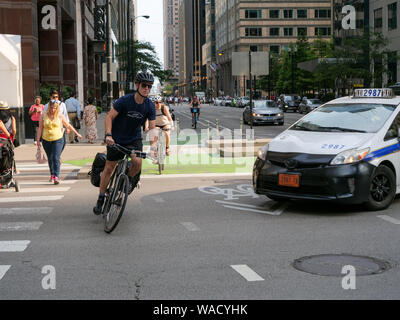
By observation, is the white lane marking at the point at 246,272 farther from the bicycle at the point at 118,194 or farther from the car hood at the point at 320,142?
the car hood at the point at 320,142

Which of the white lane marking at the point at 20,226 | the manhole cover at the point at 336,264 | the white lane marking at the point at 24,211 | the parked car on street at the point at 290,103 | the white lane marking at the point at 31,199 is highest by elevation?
the parked car on street at the point at 290,103

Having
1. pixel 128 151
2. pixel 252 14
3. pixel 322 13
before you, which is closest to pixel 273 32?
pixel 252 14

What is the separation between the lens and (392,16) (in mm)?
58438

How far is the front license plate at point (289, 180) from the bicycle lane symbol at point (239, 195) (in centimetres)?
51

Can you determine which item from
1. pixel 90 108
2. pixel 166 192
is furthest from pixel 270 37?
→ pixel 166 192

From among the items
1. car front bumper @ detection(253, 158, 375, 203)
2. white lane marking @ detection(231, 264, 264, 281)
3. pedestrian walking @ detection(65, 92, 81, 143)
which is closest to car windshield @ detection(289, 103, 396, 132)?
car front bumper @ detection(253, 158, 375, 203)

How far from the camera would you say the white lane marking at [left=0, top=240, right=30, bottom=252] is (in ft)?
23.3

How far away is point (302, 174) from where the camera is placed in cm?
878

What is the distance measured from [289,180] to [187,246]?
2.33 meters

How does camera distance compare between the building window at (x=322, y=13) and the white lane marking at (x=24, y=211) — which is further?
the building window at (x=322, y=13)

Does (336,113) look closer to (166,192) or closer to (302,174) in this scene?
(302,174)

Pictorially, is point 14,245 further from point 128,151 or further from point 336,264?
point 336,264

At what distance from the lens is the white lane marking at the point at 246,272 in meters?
5.78

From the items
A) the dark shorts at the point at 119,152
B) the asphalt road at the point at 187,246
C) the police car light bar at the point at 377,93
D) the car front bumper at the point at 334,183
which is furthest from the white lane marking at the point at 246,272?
the police car light bar at the point at 377,93
